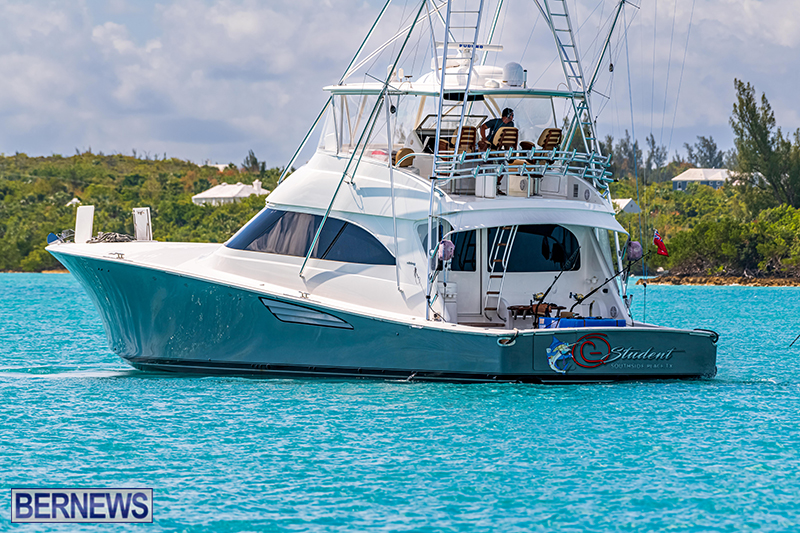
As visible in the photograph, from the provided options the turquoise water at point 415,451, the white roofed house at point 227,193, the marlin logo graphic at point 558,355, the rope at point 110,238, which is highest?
the white roofed house at point 227,193

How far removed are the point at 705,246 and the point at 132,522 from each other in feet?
182

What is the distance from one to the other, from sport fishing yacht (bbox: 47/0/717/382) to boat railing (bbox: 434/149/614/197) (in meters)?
0.05

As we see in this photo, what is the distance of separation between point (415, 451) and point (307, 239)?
16.7 ft

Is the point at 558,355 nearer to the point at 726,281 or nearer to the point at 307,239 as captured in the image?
the point at 307,239

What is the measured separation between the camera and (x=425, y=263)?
1437 cm

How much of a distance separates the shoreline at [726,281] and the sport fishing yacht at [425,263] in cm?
4452

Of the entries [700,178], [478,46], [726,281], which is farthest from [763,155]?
[700,178]

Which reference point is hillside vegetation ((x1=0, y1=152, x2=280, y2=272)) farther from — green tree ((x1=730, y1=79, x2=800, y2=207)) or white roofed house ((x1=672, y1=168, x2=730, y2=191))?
white roofed house ((x1=672, y1=168, x2=730, y2=191))

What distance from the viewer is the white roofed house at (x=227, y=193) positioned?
4008 inches

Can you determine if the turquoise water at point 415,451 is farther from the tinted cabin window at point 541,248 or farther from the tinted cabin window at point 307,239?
the tinted cabin window at point 541,248

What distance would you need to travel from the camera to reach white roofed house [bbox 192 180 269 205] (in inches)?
4008

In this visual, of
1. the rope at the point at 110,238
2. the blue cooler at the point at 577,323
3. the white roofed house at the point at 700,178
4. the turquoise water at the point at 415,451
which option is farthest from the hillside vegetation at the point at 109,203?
the blue cooler at the point at 577,323

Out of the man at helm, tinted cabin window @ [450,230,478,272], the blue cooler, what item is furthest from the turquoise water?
the man at helm

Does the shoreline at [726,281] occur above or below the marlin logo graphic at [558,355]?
above
